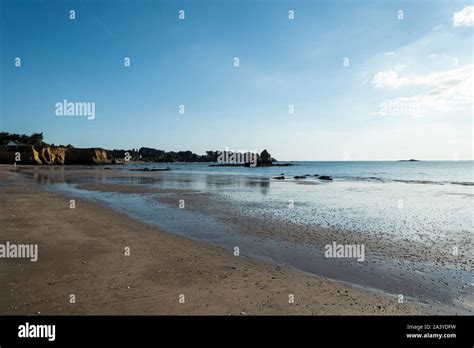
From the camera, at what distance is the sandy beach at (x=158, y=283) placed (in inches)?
234

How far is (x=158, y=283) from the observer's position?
23.4ft

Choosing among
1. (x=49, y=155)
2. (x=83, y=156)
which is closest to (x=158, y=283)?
(x=49, y=155)

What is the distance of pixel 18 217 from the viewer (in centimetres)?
1448

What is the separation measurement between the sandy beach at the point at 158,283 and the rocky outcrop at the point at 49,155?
10626 centimetres

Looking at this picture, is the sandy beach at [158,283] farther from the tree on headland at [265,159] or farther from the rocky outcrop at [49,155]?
the tree on headland at [265,159]

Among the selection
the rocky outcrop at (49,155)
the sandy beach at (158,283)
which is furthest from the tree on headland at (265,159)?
the sandy beach at (158,283)

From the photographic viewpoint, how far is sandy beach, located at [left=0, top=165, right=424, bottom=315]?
5941 millimetres

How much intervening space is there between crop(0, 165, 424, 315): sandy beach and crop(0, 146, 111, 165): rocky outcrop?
4183 inches

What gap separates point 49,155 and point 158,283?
12288cm

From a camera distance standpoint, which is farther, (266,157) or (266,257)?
(266,157)
